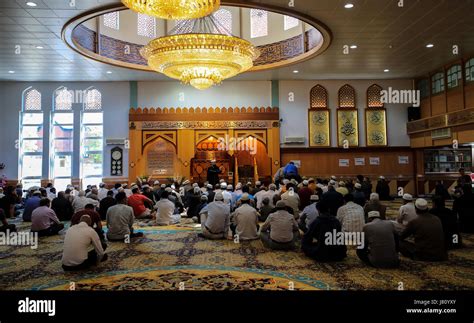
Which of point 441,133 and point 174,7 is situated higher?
point 174,7

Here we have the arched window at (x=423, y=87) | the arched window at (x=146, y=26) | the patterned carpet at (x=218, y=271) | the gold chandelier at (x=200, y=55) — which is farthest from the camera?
the arched window at (x=423, y=87)

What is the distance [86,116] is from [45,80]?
164cm

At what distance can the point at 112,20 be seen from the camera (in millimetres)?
10094

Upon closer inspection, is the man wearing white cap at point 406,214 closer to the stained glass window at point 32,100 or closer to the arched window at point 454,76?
the arched window at point 454,76

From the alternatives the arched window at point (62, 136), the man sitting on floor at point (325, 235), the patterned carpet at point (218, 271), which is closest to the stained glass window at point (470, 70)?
the patterned carpet at point (218, 271)

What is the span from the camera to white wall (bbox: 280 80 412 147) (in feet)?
39.2

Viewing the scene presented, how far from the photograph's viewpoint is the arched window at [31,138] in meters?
11.7

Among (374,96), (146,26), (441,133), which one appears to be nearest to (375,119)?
(374,96)

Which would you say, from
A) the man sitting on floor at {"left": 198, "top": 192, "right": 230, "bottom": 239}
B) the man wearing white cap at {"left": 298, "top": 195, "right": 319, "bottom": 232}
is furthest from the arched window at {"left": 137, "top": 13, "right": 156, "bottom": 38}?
the man wearing white cap at {"left": 298, "top": 195, "right": 319, "bottom": 232}

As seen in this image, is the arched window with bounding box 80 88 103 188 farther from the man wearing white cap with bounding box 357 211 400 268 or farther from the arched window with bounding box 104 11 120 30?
the man wearing white cap with bounding box 357 211 400 268

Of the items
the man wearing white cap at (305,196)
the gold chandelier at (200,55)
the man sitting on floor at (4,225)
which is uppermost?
the gold chandelier at (200,55)

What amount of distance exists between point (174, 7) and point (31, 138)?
8.77 m

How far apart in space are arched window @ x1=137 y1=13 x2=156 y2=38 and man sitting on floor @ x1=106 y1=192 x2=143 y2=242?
7.03m

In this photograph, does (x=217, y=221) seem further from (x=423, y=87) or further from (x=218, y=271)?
(x=423, y=87)
